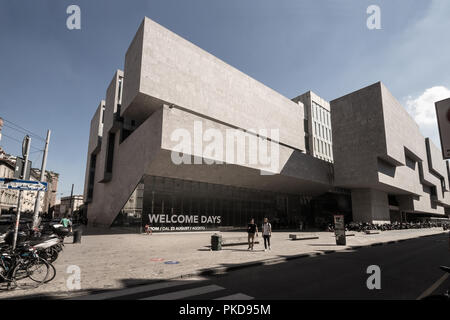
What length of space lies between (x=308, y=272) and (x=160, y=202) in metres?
22.6

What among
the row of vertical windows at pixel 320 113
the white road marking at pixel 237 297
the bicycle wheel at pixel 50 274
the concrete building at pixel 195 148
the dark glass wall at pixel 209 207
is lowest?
the white road marking at pixel 237 297

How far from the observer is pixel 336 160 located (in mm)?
41750

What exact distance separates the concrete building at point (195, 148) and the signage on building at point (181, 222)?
0.11 metres

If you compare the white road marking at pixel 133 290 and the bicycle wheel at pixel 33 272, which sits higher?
the bicycle wheel at pixel 33 272

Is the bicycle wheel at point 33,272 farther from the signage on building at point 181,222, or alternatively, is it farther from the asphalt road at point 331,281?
the signage on building at point 181,222

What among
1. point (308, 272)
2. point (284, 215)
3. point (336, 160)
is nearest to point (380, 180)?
point (336, 160)

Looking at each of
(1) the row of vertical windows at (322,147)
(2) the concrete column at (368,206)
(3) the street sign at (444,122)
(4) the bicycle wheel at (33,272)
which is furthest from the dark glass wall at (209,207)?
(3) the street sign at (444,122)

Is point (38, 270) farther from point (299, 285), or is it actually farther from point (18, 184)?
point (299, 285)

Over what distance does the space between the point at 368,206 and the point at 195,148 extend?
103 feet

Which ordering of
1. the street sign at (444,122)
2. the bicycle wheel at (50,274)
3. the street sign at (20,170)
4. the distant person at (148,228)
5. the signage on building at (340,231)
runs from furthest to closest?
the distant person at (148,228) → the signage on building at (340,231) → the street sign at (20,170) → the bicycle wheel at (50,274) → the street sign at (444,122)

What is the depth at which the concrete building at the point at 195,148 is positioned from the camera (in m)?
26.9

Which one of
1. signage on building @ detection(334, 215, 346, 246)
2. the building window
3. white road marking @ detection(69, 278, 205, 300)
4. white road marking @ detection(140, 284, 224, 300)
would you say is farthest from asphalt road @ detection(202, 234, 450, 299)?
the building window

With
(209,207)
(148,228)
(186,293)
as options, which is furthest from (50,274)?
(209,207)
